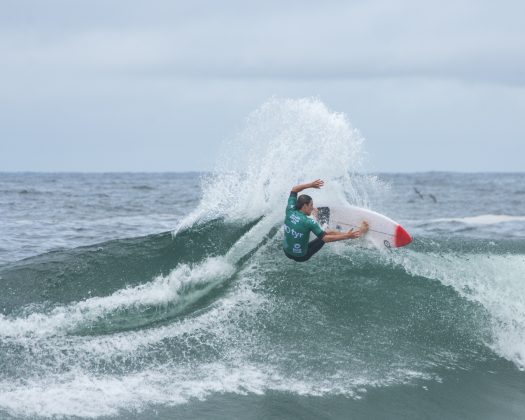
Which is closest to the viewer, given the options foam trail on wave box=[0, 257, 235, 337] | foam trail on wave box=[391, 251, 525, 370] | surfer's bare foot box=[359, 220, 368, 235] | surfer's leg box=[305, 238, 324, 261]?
foam trail on wave box=[0, 257, 235, 337]

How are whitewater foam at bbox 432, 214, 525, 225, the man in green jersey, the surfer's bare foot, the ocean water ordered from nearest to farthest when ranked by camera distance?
the ocean water < the man in green jersey < the surfer's bare foot < whitewater foam at bbox 432, 214, 525, 225

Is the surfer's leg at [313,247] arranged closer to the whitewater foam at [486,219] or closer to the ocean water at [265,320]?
the ocean water at [265,320]

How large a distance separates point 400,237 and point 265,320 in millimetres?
3159

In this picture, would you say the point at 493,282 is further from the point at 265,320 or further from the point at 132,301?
the point at 132,301

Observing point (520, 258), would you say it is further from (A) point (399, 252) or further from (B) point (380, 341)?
(B) point (380, 341)

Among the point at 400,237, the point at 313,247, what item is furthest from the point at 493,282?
the point at 313,247

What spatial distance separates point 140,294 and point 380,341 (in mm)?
4081

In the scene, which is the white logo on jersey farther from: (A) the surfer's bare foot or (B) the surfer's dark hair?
(A) the surfer's bare foot

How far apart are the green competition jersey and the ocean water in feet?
2.75

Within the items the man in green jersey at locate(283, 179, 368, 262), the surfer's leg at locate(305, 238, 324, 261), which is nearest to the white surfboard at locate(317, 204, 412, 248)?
the man in green jersey at locate(283, 179, 368, 262)

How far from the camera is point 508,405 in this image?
29.2 ft

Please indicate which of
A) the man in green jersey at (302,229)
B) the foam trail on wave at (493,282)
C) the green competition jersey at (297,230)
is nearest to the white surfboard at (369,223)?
the foam trail on wave at (493,282)

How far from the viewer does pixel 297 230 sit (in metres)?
10.8

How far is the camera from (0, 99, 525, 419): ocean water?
828 cm
